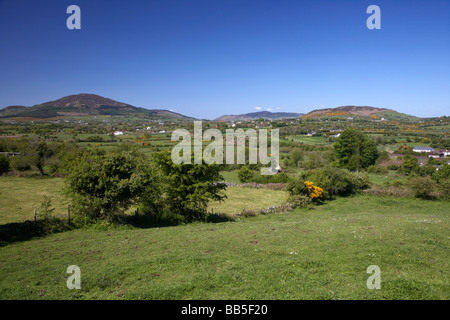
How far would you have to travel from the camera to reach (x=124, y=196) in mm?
20562

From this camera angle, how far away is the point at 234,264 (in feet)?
35.3

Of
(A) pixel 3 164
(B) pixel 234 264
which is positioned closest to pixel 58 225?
(B) pixel 234 264

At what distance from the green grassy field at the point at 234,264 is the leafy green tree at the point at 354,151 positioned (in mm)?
51291

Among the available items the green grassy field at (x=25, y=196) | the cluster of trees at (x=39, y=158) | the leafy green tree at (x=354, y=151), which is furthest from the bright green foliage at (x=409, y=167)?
the cluster of trees at (x=39, y=158)

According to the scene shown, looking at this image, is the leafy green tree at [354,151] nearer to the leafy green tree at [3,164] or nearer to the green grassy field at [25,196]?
the green grassy field at [25,196]

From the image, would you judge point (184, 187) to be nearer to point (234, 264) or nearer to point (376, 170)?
point (234, 264)

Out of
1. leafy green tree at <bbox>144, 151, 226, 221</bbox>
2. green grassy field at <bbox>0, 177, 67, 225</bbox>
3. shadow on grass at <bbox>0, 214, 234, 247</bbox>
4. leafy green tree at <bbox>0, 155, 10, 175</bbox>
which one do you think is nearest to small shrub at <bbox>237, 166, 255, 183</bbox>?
leafy green tree at <bbox>144, 151, 226, 221</bbox>

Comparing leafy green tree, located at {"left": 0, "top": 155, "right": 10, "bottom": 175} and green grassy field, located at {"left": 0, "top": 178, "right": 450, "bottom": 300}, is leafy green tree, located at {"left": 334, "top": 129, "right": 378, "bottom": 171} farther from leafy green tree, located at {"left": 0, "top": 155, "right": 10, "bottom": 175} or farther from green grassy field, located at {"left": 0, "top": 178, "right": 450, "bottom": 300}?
leafy green tree, located at {"left": 0, "top": 155, "right": 10, "bottom": 175}

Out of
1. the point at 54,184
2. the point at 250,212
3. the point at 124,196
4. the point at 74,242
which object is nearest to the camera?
the point at 74,242

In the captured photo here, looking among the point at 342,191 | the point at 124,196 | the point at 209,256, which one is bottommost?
the point at 342,191

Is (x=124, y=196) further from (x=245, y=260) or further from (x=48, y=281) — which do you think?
(x=245, y=260)

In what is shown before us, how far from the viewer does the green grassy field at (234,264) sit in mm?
8453
